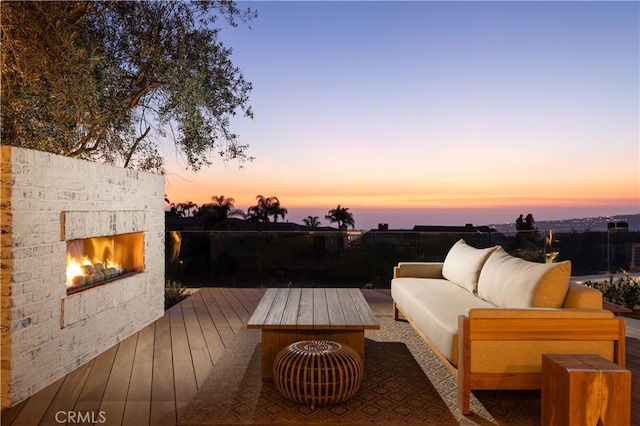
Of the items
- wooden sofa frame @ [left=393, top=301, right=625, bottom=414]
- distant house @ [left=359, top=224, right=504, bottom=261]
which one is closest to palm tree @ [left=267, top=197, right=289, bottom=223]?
distant house @ [left=359, top=224, right=504, bottom=261]

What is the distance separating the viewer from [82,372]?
339 cm

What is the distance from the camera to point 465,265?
4391 mm

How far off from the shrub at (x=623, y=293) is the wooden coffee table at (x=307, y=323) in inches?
165

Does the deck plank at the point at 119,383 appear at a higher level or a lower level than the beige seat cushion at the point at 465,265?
lower

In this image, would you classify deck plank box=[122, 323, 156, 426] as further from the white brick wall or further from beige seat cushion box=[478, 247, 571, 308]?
beige seat cushion box=[478, 247, 571, 308]

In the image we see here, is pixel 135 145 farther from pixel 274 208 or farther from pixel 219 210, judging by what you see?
pixel 274 208

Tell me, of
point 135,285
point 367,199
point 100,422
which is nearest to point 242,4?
point 135,285

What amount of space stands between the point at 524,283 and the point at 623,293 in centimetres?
388

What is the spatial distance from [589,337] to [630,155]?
22.5 feet

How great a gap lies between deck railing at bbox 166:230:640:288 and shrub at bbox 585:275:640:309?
102 centimetres

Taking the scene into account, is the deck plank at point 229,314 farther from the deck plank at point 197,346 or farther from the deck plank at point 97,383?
the deck plank at point 97,383

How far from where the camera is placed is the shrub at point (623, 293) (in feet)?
19.1

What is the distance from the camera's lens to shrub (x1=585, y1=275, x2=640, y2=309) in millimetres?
5812

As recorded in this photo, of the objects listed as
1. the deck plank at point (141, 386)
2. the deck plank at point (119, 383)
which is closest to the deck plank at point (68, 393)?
the deck plank at point (119, 383)
